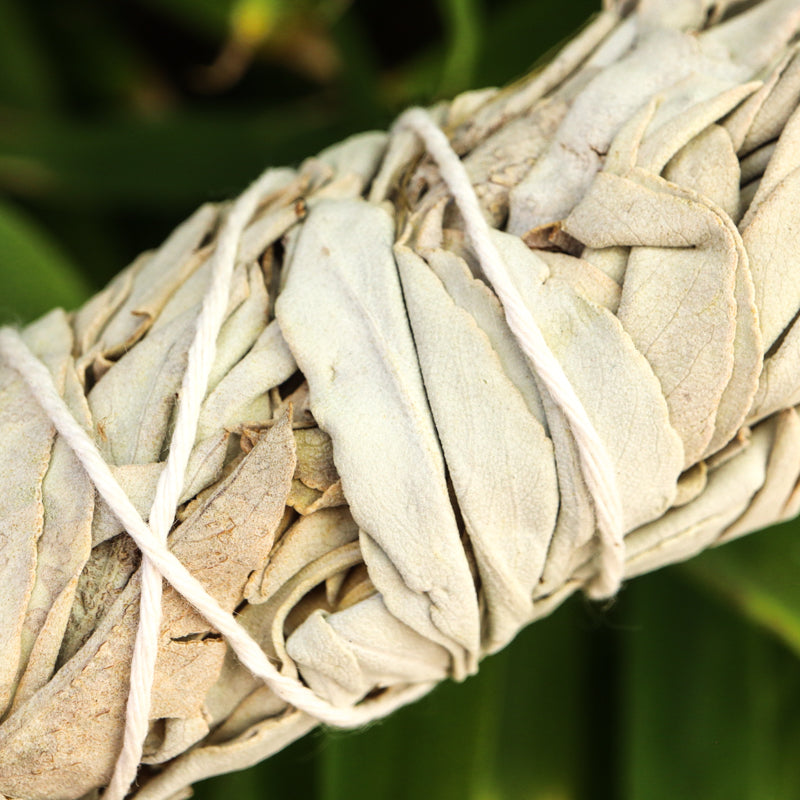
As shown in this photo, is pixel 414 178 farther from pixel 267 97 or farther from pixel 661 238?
pixel 267 97

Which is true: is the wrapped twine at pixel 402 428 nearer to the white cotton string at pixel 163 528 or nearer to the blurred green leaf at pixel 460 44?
the white cotton string at pixel 163 528

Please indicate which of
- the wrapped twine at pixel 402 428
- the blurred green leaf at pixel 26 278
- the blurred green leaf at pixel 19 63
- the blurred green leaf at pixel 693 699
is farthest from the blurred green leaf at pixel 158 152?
the blurred green leaf at pixel 693 699

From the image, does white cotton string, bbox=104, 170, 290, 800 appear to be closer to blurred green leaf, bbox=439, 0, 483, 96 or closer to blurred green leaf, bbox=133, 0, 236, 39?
blurred green leaf, bbox=439, 0, 483, 96

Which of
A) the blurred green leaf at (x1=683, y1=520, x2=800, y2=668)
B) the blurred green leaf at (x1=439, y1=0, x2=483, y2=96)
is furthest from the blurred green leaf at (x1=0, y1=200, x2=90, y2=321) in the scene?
the blurred green leaf at (x1=683, y1=520, x2=800, y2=668)

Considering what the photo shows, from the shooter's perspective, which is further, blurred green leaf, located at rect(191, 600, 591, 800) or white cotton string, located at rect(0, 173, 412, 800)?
blurred green leaf, located at rect(191, 600, 591, 800)

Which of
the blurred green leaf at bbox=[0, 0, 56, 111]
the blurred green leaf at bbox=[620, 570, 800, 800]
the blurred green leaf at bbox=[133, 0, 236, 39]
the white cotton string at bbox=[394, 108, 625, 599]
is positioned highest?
the blurred green leaf at bbox=[0, 0, 56, 111]

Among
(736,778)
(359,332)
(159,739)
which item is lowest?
(736,778)

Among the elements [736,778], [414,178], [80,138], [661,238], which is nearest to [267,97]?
[80,138]
